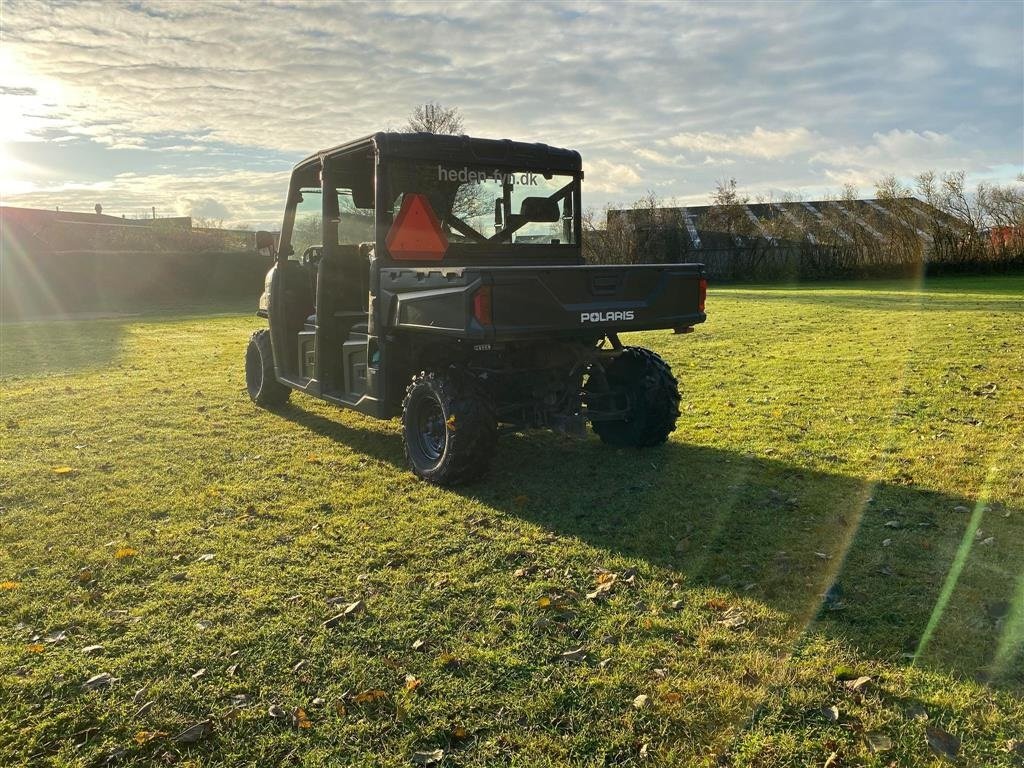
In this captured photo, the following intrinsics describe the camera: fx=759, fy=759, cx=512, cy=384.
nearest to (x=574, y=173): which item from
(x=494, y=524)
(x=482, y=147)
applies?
(x=482, y=147)

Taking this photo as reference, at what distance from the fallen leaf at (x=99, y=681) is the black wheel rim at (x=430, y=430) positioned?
2.68m

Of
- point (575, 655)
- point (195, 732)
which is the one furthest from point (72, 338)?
point (575, 655)

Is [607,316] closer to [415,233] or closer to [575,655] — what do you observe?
[415,233]

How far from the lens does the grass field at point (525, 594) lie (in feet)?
8.77

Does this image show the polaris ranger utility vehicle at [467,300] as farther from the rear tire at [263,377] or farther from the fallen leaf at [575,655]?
the fallen leaf at [575,655]

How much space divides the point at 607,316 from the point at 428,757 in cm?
321

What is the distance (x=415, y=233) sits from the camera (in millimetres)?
5762

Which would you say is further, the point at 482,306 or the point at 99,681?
the point at 482,306

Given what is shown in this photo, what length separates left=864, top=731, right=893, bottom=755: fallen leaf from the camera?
8.27 feet

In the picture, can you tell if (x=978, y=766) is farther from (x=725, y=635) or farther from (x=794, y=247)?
(x=794, y=247)

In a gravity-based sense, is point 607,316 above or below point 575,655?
above

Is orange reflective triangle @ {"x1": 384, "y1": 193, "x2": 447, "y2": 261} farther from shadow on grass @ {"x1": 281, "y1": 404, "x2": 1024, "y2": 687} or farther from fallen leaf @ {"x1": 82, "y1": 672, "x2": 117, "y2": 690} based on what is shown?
fallen leaf @ {"x1": 82, "y1": 672, "x2": 117, "y2": 690}

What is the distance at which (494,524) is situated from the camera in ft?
15.3

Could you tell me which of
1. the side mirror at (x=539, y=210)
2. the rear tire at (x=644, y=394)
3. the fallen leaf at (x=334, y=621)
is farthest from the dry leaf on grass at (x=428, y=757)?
the side mirror at (x=539, y=210)
